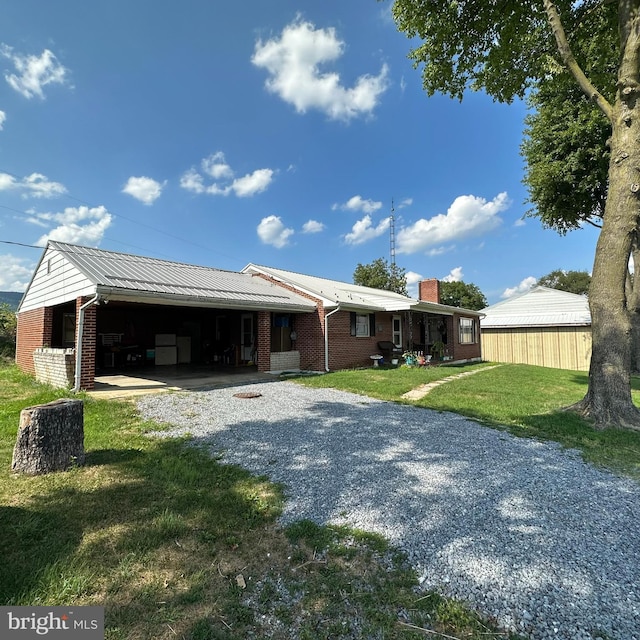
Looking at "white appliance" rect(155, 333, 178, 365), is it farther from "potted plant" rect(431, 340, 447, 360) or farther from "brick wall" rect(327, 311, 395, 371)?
"potted plant" rect(431, 340, 447, 360)

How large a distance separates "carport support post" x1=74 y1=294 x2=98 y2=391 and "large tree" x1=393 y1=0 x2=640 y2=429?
10441mm

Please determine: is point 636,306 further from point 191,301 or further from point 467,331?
point 191,301

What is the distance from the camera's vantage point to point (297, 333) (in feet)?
45.9

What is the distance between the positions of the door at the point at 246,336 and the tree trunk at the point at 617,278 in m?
12.2

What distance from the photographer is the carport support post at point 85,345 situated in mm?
8508

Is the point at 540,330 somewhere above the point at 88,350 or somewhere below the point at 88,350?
above

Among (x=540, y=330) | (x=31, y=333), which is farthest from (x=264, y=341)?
(x=540, y=330)

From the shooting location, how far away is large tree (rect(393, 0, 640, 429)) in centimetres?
625

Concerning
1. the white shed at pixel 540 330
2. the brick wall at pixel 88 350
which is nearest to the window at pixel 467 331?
the white shed at pixel 540 330

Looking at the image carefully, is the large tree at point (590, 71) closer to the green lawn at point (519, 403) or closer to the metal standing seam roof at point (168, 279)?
the green lawn at point (519, 403)

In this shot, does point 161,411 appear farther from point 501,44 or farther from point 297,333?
point 501,44

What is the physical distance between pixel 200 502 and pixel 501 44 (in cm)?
1209

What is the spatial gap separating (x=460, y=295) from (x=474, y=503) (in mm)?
47325

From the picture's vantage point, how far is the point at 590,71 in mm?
9695
